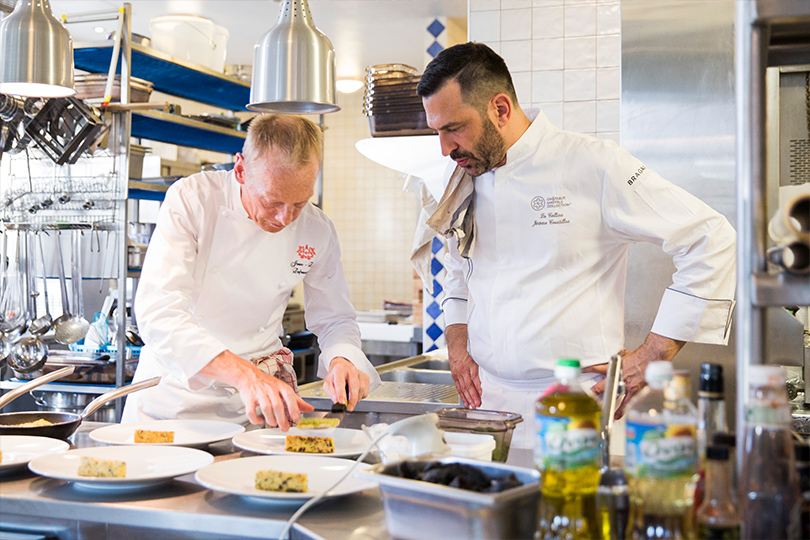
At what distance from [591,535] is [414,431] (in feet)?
1.22

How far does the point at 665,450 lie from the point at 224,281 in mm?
1484

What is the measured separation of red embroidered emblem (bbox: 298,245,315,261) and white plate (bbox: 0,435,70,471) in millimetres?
→ 850

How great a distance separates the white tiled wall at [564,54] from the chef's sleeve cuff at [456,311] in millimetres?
1150

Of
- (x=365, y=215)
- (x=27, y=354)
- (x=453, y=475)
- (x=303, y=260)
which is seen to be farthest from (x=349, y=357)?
(x=365, y=215)

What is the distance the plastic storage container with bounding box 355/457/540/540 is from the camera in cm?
97

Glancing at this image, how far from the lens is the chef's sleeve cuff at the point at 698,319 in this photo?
1.96 m

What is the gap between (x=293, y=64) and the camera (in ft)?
6.44

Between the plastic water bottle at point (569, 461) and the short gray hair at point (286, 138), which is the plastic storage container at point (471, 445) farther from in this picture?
the short gray hair at point (286, 138)

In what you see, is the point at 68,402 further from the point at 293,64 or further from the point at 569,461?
the point at 569,461

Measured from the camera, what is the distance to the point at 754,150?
1015 millimetres

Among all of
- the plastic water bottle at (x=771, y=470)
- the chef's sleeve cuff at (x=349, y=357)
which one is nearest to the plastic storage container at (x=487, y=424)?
the plastic water bottle at (x=771, y=470)

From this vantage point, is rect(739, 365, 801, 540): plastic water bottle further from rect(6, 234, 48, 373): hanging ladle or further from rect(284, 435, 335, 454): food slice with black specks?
rect(6, 234, 48, 373): hanging ladle

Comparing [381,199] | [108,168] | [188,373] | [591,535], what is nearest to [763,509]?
[591,535]

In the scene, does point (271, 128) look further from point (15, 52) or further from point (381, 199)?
point (381, 199)
